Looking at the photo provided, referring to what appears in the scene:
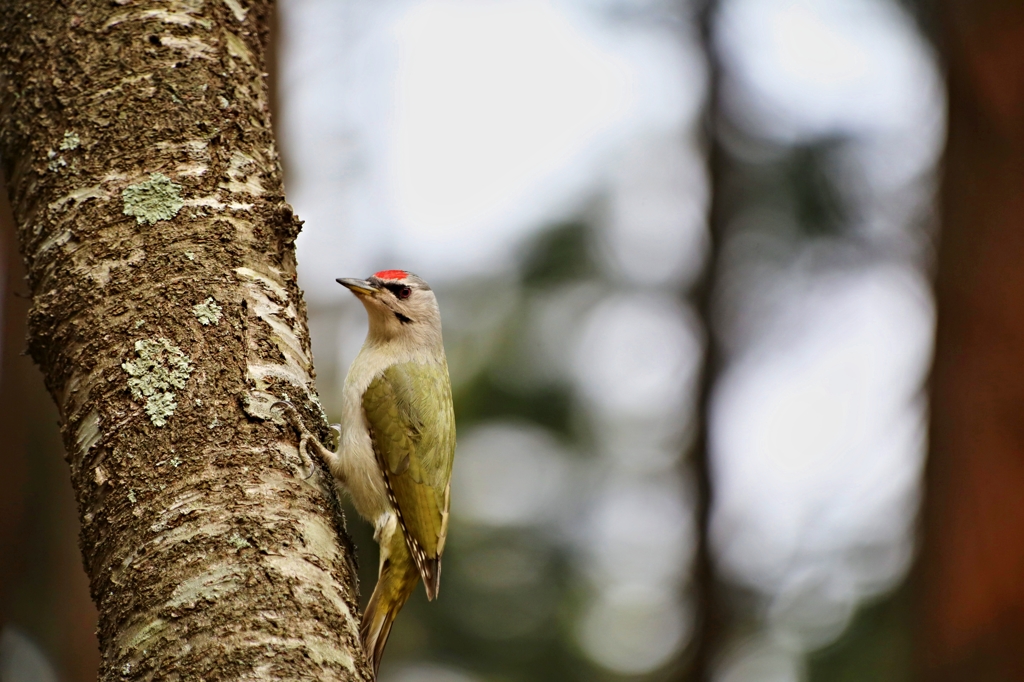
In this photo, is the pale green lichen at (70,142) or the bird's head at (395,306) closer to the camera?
the pale green lichen at (70,142)

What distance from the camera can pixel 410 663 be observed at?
325 inches

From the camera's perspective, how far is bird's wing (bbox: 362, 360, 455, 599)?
12.9 ft

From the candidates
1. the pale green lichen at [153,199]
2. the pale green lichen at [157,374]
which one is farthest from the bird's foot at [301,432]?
the pale green lichen at [153,199]

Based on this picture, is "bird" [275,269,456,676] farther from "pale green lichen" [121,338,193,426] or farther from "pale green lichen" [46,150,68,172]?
"pale green lichen" [46,150,68,172]

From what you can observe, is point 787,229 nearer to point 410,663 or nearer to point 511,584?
point 511,584

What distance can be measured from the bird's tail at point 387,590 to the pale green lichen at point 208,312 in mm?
1501

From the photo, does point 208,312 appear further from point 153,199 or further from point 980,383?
point 980,383

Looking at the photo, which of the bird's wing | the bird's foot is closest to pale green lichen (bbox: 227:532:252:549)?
the bird's foot

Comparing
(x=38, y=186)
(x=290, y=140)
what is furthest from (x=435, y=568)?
(x=290, y=140)

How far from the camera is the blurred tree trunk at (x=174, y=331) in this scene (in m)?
2.17

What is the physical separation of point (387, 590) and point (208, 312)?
163cm

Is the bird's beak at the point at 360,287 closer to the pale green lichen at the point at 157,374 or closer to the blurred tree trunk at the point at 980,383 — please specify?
the pale green lichen at the point at 157,374

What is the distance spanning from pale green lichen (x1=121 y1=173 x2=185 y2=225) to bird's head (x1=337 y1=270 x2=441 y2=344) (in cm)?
168

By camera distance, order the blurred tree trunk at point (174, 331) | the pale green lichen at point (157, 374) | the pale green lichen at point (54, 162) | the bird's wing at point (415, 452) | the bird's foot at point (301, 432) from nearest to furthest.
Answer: the blurred tree trunk at point (174, 331), the pale green lichen at point (157, 374), the bird's foot at point (301, 432), the pale green lichen at point (54, 162), the bird's wing at point (415, 452)
